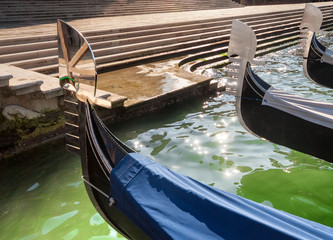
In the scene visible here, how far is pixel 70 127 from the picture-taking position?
2.50m

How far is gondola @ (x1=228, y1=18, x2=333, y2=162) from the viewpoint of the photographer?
3.33 meters

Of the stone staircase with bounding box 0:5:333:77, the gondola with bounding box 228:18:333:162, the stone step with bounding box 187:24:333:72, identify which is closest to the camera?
the gondola with bounding box 228:18:333:162

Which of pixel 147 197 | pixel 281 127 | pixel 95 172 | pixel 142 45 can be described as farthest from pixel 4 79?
pixel 142 45

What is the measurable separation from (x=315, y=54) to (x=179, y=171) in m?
4.28

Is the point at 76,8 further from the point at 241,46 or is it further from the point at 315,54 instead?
the point at 241,46

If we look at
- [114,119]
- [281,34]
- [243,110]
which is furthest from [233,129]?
[281,34]

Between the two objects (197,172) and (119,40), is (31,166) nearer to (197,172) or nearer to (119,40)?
(197,172)

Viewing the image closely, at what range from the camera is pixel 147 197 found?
1709 millimetres

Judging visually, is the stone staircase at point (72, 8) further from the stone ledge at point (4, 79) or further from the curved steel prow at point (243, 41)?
the curved steel prow at point (243, 41)

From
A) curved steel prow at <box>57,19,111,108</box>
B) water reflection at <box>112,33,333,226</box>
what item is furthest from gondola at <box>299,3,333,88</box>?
curved steel prow at <box>57,19,111,108</box>

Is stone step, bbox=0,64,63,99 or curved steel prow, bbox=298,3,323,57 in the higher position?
curved steel prow, bbox=298,3,323,57

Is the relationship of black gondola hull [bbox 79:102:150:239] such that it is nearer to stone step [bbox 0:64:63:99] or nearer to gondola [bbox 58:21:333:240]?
gondola [bbox 58:21:333:240]

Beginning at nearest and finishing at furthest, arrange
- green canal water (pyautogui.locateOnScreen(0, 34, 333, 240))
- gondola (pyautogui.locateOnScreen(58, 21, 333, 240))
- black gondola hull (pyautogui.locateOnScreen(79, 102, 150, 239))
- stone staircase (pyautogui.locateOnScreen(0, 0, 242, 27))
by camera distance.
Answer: gondola (pyautogui.locateOnScreen(58, 21, 333, 240)) → black gondola hull (pyautogui.locateOnScreen(79, 102, 150, 239)) → green canal water (pyautogui.locateOnScreen(0, 34, 333, 240)) → stone staircase (pyautogui.locateOnScreen(0, 0, 242, 27))

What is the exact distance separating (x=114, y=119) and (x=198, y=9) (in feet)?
44.6
